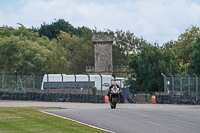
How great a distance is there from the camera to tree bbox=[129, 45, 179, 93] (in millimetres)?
58562

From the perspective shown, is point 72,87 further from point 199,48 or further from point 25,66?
point 25,66

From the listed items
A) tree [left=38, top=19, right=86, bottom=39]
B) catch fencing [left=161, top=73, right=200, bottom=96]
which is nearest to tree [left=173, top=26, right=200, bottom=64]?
tree [left=38, top=19, right=86, bottom=39]

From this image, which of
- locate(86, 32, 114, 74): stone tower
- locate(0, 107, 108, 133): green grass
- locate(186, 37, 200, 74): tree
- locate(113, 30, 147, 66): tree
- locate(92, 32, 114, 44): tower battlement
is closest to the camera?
locate(0, 107, 108, 133): green grass

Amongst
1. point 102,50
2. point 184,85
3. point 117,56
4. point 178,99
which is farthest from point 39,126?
point 117,56

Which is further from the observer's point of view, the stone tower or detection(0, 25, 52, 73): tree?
the stone tower

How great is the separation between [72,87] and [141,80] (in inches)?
785

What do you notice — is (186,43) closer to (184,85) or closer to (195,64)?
(195,64)

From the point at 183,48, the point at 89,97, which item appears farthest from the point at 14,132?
the point at 183,48

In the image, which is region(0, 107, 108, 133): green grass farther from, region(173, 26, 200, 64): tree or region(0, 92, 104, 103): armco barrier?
region(173, 26, 200, 64): tree

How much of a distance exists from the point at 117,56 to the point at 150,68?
47099 millimetres

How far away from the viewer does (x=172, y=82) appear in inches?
1519

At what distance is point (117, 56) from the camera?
107000 mm

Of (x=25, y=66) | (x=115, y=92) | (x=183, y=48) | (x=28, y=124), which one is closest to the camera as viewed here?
(x=28, y=124)

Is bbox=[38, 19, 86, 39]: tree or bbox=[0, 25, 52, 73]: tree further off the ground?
bbox=[38, 19, 86, 39]: tree
